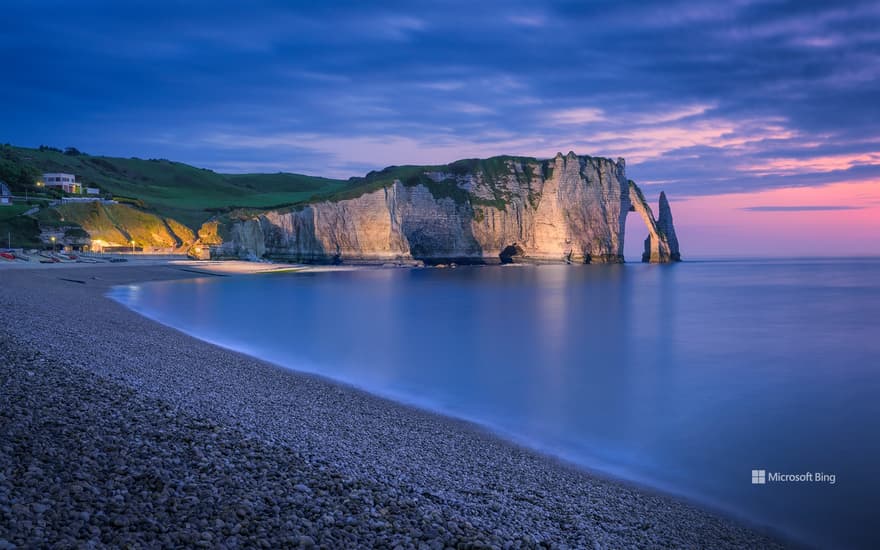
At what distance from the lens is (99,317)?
69.2 feet

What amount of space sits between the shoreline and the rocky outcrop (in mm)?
96469

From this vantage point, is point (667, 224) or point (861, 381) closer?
point (861, 381)

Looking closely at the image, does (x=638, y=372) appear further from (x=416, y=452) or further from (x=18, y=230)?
(x=18, y=230)

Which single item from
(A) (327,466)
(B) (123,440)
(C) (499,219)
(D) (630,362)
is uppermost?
(C) (499,219)

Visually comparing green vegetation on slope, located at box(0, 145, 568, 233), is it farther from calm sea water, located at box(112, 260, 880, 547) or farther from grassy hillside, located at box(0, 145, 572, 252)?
calm sea water, located at box(112, 260, 880, 547)

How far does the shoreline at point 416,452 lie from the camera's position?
22.4ft

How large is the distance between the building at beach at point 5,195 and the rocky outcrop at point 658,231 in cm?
9583

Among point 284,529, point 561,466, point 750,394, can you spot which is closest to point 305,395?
point 561,466

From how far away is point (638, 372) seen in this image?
19609 millimetres

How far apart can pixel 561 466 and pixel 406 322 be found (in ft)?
72.0

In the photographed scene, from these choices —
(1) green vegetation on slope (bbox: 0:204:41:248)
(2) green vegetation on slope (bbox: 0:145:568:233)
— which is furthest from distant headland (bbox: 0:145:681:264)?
(2) green vegetation on slope (bbox: 0:145:568:233)

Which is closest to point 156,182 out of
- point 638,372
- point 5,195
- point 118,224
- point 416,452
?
point 5,195

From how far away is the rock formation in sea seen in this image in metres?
84.1

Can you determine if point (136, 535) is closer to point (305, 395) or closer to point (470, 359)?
point (305, 395)
